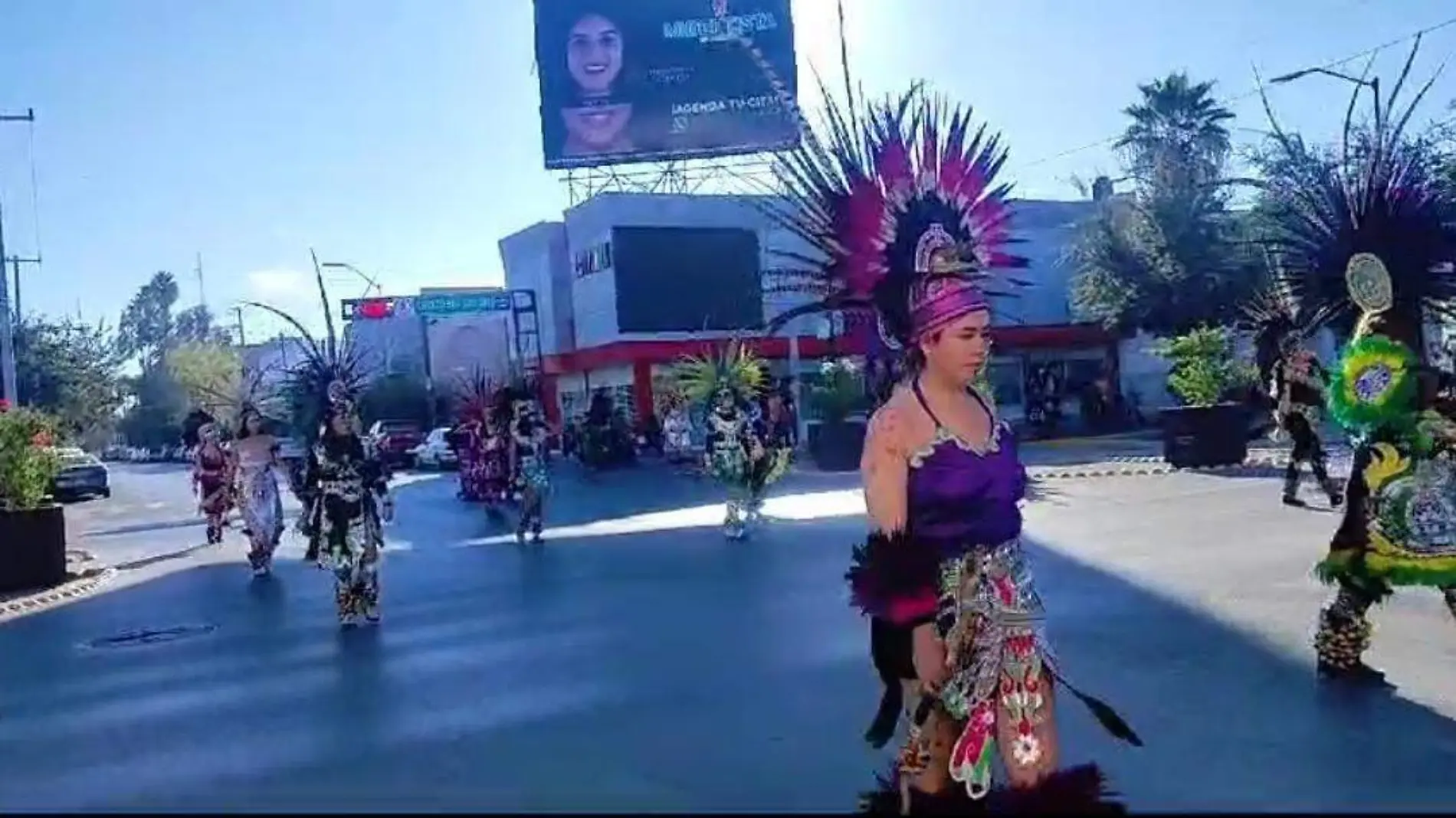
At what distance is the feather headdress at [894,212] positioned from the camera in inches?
178

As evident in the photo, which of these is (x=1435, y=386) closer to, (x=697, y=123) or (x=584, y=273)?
(x=697, y=123)

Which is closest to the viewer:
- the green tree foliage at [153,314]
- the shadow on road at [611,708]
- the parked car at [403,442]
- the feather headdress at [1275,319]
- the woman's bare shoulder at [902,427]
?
the woman's bare shoulder at [902,427]

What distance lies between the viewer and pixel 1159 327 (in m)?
38.9

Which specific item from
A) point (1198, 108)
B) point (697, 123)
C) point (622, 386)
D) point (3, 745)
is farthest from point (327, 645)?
point (1198, 108)

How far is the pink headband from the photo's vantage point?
4.36 m

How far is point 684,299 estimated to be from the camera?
43062 millimetres

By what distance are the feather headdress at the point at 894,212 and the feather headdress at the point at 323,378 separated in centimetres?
717

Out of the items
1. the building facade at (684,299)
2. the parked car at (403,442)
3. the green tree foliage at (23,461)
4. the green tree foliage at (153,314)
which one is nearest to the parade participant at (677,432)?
the building facade at (684,299)

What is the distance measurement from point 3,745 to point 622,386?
3670cm

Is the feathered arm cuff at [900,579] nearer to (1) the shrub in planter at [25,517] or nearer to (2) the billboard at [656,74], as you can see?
(1) the shrub in planter at [25,517]

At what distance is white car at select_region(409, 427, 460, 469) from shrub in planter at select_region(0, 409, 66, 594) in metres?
25.2

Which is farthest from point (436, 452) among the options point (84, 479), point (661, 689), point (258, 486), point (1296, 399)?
point (661, 689)

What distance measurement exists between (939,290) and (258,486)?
12930 mm

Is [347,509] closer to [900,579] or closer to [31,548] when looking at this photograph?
[31,548]
